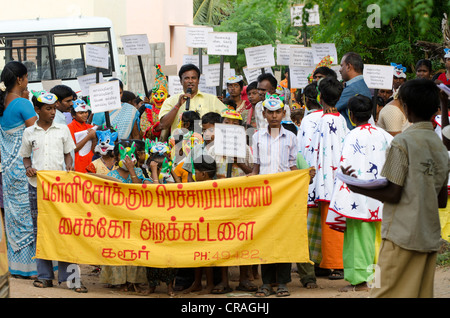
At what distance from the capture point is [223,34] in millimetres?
12383

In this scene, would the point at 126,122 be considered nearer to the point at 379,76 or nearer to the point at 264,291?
the point at 379,76

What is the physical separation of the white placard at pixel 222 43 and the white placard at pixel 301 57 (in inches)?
35.7

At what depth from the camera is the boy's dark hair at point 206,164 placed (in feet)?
27.3

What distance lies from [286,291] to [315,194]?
4.36ft

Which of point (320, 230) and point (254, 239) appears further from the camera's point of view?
point (320, 230)

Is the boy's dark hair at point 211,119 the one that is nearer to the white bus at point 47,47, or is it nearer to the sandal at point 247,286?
the sandal at point 247,286

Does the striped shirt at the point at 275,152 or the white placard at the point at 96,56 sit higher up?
the white placard at the point at 96,56

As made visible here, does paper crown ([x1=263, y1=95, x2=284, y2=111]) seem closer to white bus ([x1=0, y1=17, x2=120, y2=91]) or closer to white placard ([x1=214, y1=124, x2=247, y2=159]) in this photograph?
white placard ([x1=214, y1=124, x2=247, y2=159])

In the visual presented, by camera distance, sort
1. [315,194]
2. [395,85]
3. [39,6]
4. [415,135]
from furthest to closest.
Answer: [39,6] < [395,85] < [315,194] < [415,135]

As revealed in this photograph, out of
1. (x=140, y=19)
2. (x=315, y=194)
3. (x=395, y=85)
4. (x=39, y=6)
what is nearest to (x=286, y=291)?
(x=315, y=194)

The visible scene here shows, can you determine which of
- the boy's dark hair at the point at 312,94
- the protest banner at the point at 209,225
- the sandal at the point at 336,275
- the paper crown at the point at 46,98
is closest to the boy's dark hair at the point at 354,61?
the boy's dark hair at the point at 312,94

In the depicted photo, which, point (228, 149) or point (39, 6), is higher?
point (39, 6)

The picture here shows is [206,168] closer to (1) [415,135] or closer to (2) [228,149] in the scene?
(2) [228,149]

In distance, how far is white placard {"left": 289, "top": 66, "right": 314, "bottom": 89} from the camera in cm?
1216
